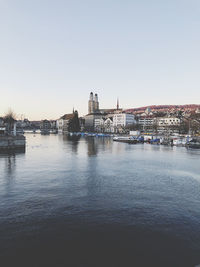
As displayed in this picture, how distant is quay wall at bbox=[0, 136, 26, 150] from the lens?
57.0 metres

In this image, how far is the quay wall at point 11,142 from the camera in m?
57.0

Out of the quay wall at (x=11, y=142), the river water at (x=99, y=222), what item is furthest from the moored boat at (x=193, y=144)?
the quay wall at (x=11, y=142)

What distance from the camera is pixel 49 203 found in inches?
754

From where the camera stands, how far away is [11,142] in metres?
59.6

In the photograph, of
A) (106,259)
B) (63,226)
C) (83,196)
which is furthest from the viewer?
(83,196)

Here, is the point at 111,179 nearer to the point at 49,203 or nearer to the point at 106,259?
the point at 49,203

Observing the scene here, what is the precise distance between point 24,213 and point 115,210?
7.75 m

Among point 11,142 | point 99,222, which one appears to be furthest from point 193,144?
point 99,222

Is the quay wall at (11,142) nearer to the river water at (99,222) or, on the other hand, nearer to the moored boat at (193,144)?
the river water at (99,222)

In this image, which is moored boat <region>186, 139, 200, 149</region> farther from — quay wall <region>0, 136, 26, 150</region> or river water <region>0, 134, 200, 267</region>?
quay wall <region>0, 136, 26, 150</region>

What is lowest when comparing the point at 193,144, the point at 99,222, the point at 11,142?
the point at 99,222

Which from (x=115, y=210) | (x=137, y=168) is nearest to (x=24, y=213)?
(x=115, y=210)

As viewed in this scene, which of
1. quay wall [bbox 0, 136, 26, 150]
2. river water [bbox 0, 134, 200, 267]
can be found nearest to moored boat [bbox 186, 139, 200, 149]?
river water [bbox 0, 134, 200, 267]

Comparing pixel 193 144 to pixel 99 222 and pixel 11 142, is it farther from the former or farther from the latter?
pixel 99 222
